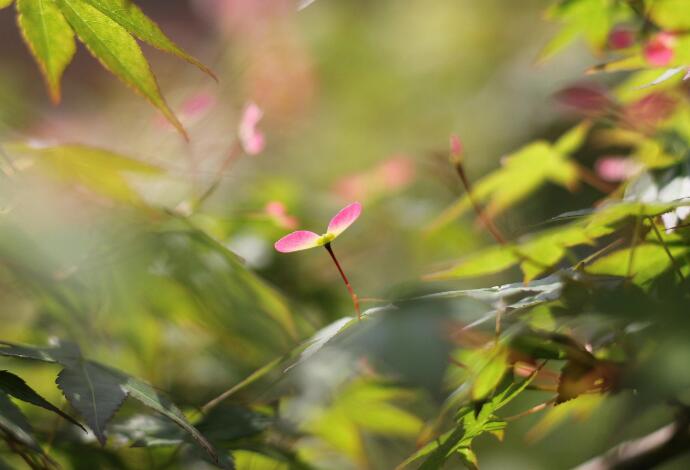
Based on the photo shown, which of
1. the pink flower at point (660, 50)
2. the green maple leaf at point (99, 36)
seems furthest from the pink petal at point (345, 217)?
the pink flower at point (660, 50)

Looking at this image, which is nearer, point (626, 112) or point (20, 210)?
point (20, 210)

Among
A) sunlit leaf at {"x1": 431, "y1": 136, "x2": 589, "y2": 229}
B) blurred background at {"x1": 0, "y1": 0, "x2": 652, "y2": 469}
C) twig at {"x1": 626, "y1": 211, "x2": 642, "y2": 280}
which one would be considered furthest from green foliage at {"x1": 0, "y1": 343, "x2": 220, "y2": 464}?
sunlit leaf at {"x1": 431, "y1": 136, "x2": 589, "y2": 229}

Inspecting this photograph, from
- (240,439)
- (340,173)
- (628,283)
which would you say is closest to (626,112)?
(628,283)

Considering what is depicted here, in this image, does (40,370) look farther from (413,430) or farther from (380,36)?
(380,36)

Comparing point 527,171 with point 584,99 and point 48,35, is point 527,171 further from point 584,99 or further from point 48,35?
point 48,35

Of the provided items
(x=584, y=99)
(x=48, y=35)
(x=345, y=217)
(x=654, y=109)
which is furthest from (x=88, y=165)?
(x=654, y=109)

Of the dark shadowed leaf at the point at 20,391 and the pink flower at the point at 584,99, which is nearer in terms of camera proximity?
the dark shadowed leaf at the point at 20,391

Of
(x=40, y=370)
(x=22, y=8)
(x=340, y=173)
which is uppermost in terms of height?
(x=22, y=8)

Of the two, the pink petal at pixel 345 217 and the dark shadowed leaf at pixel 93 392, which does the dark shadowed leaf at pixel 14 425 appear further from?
the pink petal at pixel 345 217
